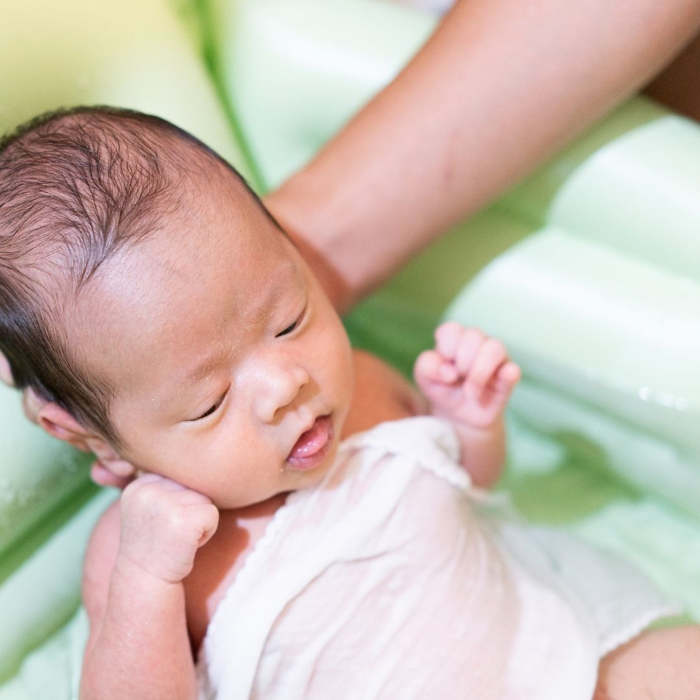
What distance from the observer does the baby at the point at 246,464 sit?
70 centimetres

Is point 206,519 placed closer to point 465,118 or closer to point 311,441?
point 311,441

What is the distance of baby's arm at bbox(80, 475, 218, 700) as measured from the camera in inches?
29.5

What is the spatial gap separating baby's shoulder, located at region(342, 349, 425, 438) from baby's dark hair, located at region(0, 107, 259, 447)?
27 cm

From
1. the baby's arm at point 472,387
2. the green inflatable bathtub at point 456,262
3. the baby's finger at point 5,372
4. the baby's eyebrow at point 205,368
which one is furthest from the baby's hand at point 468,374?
the baby's finger at point 5,372

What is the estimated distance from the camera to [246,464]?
0.75m

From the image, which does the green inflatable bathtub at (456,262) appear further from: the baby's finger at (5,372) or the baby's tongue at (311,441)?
the baby's tongue at (311,441)

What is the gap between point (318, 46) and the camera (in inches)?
41.7

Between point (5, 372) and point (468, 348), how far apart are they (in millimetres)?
424

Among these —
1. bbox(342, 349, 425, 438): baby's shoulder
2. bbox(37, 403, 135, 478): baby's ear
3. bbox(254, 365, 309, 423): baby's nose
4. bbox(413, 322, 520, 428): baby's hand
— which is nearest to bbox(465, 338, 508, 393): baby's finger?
bbox(413, 322, 520, 428): baby's hand

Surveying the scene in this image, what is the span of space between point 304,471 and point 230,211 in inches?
8.9

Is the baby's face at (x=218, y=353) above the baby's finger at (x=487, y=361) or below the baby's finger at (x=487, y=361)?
above

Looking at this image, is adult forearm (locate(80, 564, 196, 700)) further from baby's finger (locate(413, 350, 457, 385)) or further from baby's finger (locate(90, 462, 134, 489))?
baby's finger (locate(413, 350, 457, 385))

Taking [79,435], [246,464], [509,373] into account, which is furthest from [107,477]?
[509,373]

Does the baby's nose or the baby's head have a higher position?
the baby's head
